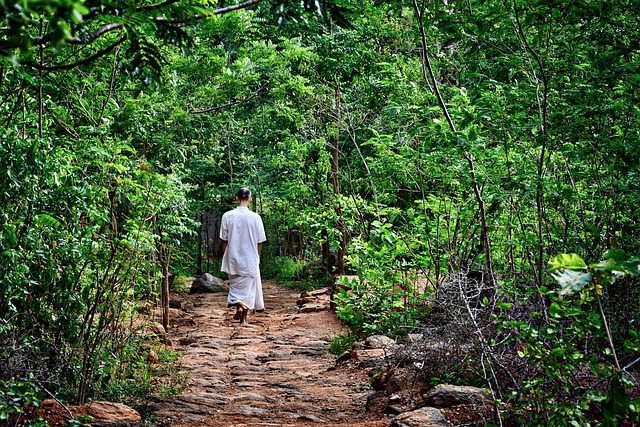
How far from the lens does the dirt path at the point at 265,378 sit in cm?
516

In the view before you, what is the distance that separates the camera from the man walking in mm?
10172

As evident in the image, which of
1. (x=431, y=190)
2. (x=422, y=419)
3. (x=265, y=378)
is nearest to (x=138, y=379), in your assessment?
(x=265, y=378)

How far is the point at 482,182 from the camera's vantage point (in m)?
5.52

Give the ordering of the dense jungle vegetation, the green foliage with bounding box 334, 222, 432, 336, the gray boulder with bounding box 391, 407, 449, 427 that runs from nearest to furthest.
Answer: the dense jungle vegetation → the gray boulder with bounding box 391, 407, 449, 427 → the green foliage with bounding box 334, 222, 432, 336

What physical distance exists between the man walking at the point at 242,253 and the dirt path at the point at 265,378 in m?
0.40

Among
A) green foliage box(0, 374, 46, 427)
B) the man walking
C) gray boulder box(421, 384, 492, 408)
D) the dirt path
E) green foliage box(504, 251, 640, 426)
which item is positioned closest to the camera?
green foliage box(504, 251, 640, 426)

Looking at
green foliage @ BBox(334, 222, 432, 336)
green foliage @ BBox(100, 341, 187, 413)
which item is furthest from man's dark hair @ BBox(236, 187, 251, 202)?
green foliage @ BBox(100, 341, 187, 413)

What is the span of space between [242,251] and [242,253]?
3 centimetres

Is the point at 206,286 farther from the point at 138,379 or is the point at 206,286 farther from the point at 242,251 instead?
the point at 138,379

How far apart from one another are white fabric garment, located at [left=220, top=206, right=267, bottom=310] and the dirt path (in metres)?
0.49

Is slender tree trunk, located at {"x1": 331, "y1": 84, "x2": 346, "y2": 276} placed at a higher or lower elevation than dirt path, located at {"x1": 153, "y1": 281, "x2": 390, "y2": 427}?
higher

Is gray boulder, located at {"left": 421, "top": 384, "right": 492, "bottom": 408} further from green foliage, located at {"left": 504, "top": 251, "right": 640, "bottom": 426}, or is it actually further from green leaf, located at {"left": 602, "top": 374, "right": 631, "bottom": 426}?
green leaf, located at {"left": 602, "top": 374, "right": 631, "bottom": 426}

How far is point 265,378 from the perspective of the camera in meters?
6.60

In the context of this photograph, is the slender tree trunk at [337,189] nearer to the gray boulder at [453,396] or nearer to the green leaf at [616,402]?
the gray boulder at [453,396]
